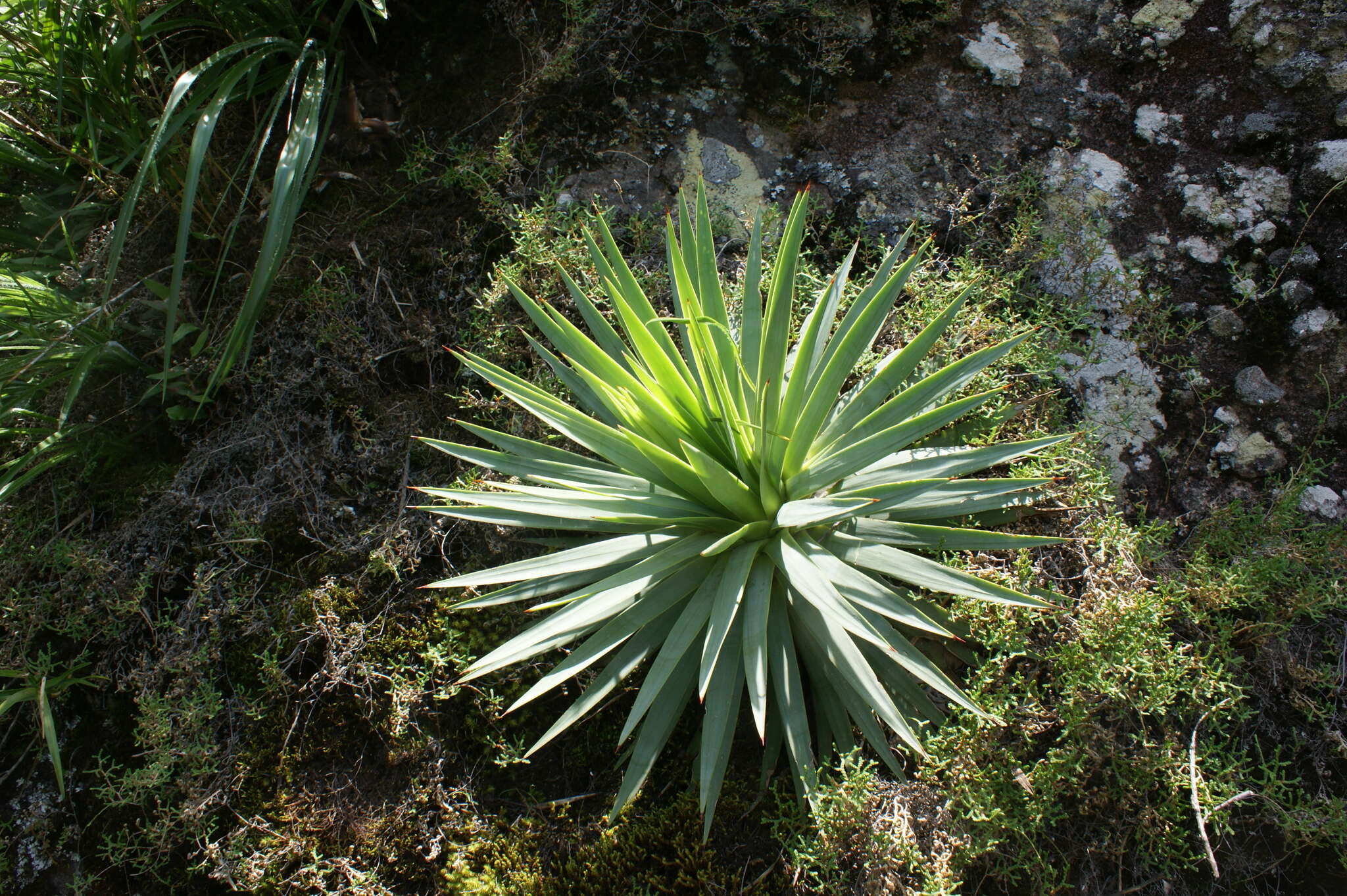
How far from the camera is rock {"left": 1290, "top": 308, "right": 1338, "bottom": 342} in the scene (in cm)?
213

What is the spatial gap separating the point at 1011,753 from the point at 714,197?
6.38ft

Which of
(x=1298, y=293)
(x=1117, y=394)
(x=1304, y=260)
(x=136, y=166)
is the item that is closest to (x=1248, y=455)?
(x=1117, y=394)

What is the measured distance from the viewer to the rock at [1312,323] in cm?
213

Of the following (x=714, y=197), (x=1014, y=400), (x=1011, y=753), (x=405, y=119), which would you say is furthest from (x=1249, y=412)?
(x=405, y=119)

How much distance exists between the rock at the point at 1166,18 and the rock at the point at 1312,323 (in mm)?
1039

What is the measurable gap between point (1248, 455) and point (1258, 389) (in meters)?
0.21

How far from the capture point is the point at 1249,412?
214cm

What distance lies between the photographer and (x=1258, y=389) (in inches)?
84.4

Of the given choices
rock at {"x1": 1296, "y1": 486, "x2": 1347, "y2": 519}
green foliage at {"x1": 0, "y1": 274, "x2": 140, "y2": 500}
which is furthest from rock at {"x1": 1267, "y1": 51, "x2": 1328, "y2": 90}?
green foliage at {"x1": 0, "y1": 274, "x2": 140, "y2": 500}

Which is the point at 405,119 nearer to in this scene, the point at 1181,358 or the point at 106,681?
the point at 106,681

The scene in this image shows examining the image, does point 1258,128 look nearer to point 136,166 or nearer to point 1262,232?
point 1262,232

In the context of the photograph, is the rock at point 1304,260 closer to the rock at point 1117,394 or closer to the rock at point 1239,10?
the rock at point 1117,394

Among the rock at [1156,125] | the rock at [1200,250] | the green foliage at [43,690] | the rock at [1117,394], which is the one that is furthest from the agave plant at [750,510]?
the green foliage at [43,690]

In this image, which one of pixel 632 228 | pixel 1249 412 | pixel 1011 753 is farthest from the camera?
pixel 632 228
